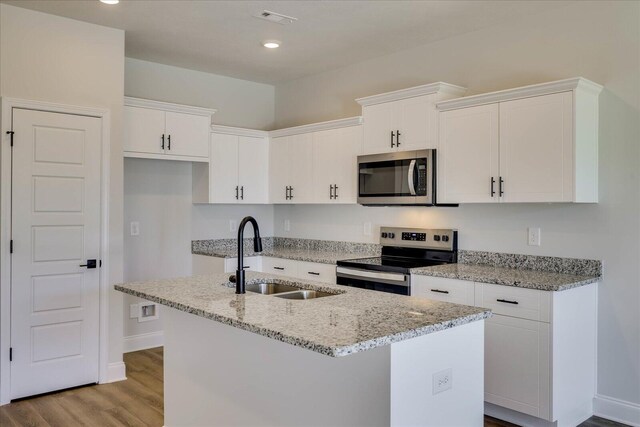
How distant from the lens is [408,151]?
3.98m

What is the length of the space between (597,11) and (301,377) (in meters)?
2.91

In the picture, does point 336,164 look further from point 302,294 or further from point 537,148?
point 302,294

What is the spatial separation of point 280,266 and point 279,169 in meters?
1.01

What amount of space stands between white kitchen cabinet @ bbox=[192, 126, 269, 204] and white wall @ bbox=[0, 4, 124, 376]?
3.57 feet

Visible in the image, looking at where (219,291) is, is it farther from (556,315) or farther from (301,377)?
(556,315)

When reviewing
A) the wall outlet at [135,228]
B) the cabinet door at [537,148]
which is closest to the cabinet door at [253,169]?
the wall outlet at [135,228]

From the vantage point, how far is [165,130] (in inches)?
180

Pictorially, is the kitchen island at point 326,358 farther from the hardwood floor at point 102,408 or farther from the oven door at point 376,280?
the oven door at point 376,280

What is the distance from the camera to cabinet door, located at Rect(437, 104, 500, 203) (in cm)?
347

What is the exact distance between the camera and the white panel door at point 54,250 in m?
3.58

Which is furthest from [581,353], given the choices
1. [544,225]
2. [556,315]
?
[544,225]

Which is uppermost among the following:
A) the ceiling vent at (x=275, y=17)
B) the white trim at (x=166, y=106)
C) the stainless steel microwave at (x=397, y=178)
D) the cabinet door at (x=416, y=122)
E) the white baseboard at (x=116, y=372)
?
the ceiling vent at (x=275, y=17)

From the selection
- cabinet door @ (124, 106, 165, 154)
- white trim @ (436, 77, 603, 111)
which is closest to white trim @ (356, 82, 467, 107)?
white trim @ (436, 77, 603, 111)

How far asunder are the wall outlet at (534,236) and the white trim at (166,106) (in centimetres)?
293
